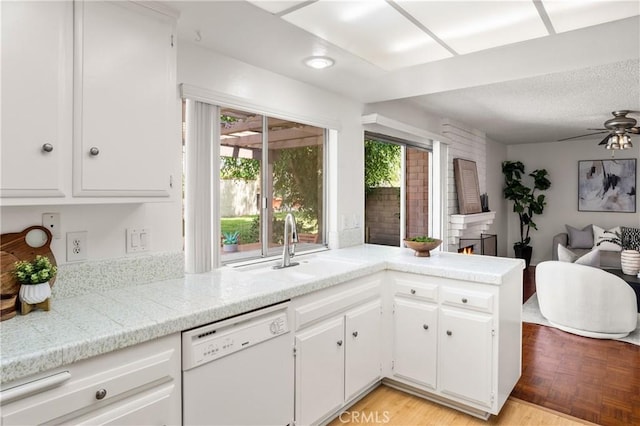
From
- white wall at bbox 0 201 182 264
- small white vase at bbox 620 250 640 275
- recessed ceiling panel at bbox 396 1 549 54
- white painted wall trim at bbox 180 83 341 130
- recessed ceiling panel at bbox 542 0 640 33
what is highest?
recessed ceiling panel at bbox 396 1 549 54

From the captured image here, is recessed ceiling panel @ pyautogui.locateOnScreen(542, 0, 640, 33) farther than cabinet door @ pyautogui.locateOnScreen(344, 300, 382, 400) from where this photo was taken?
No

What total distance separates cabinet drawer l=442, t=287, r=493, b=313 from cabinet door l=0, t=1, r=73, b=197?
2085 millimetres

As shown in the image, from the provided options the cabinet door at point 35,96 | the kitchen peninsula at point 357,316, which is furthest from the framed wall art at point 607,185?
the cabinet door at point 35,96

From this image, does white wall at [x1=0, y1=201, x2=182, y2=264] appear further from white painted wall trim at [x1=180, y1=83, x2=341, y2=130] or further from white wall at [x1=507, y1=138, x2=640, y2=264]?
white wall at [x1=507, y1=138, x2=640, y2=264]

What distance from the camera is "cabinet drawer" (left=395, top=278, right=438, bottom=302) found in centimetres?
247

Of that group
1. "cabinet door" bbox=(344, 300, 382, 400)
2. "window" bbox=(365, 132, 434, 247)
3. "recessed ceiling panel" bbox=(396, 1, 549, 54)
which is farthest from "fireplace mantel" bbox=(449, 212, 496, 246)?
"recessed ceiling panel" bbox=(396, 1, 549, 54)

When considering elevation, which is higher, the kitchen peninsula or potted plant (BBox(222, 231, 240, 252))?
potted plant (BBox(222, 231, 240, 252))

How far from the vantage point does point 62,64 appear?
147 centimetres

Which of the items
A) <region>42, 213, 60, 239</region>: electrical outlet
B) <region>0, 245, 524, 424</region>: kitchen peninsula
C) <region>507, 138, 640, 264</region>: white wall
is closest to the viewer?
<region>0, 245, 524, 424</region>: kitchen peninsula

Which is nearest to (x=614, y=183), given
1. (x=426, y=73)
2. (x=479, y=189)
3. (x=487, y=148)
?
(x=487, y=148)

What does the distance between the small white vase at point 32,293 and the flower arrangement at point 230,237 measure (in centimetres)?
114

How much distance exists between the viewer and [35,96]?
1.40 m

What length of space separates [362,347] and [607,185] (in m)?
6.48

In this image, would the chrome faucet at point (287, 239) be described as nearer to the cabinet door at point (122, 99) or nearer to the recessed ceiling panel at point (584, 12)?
the cabinet door at point (122, 99)
